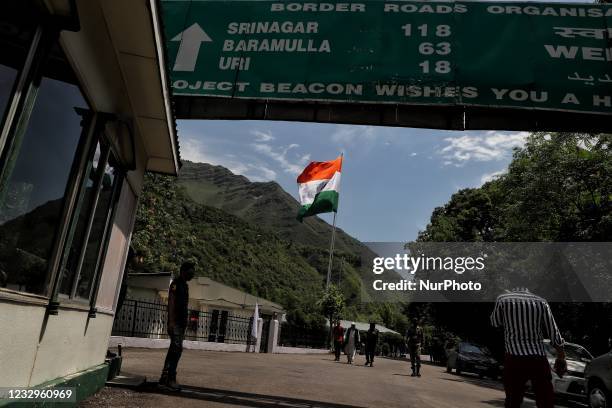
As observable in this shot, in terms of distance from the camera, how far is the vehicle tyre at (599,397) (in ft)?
29.4

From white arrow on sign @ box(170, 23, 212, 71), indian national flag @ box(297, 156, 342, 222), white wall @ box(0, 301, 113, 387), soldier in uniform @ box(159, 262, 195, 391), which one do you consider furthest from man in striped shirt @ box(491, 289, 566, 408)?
indian national flag @ box(297, 156, 342, 222)

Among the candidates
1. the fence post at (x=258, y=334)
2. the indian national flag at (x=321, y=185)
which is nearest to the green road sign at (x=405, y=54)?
the indian national flag at (x=321, y=185)

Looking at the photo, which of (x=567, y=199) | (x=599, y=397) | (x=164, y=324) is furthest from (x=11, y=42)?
(x=567, y=199)

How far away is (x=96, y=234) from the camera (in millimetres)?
5195

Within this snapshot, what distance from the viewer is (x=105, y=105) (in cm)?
459

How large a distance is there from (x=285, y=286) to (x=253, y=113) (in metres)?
97.6

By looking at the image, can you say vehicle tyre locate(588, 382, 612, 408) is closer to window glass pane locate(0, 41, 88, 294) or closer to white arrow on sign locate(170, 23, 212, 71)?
white arrow on sign locate(170, 23, 212, 71)

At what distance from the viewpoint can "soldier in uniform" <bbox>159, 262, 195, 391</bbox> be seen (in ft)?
20.9

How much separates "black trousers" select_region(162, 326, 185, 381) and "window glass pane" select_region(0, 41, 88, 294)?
292 cm

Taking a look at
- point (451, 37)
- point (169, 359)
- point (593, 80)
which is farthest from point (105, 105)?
point (593, 80)

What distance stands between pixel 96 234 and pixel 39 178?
1.84 meters

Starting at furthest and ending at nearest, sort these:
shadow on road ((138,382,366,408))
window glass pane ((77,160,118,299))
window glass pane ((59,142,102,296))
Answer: shadow on road ((138,382,366,408)) → window glass pane ((77,160,118,299)) → window glass pane ((59,142,102,296))

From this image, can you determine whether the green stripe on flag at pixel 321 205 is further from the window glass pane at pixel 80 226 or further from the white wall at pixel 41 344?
the window glass pane at pixel 80 226

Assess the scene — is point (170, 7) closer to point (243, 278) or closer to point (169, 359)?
point (169, 359)
